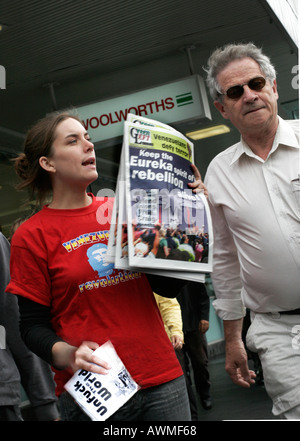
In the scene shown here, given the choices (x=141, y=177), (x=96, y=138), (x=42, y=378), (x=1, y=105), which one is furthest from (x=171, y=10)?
(x=141, y=177)

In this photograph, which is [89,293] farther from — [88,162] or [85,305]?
[88,162]

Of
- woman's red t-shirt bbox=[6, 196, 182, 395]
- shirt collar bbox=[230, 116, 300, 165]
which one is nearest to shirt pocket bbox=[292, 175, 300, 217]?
shirt collar bbox=[230, 116, 300, 165]

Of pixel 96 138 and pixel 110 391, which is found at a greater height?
pixel 96 138

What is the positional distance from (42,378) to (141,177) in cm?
158

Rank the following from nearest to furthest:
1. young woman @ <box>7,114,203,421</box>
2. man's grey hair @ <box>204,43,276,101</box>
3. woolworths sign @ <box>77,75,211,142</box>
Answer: young woman @ <box>7,114,203,421</box> → man's grey hair @ <box>204,43,276,101</box> → woolworths sign @ <box>77,75,211,142</box>

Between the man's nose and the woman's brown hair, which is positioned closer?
the woman's brown hair

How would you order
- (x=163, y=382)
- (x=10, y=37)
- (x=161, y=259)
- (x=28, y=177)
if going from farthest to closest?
(x=10, y=37) < (x=28, y=177) < (x=163, y=382) < (x=161, y=259)

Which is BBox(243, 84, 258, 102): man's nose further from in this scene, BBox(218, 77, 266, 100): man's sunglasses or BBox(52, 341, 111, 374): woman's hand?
BBox(52, 341, 111, 374): woman's hand

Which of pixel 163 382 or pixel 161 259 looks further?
pixel 163 382

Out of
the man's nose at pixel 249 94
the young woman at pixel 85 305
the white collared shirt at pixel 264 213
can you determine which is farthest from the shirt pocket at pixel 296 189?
the young woman at pixel 85 305

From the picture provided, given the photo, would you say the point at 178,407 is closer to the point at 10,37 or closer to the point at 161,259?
the point at 161,259

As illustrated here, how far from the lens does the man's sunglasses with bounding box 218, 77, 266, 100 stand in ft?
9.06

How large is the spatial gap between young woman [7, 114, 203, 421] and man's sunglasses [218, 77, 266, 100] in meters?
0.73

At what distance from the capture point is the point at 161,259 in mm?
2000
